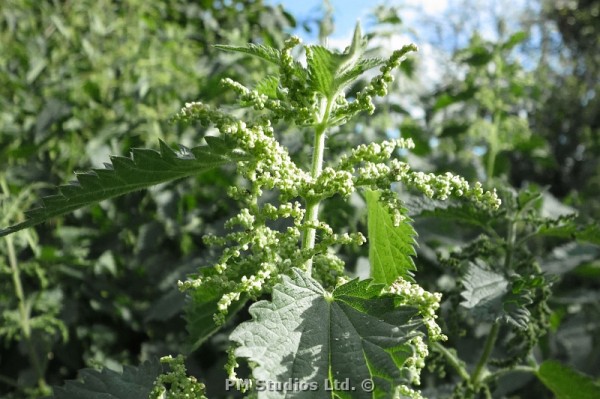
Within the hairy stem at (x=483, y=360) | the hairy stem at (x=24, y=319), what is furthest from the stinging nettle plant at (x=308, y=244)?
the hairy stem at (x=24, y=319)

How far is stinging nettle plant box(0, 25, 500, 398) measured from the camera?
1.25 m

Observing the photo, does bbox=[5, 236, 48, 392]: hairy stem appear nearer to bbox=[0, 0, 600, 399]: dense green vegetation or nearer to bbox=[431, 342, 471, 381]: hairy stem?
bbox=[0, 0, 600, 399]: dense green vegetation

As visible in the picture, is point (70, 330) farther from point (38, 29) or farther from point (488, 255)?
point (38, 29)

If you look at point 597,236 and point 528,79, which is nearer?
point 597,236

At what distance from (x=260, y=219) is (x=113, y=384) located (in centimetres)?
53

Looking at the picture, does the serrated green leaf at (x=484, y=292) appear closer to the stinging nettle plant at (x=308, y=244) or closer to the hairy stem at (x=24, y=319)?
the stinging nettle plant at (x=308, y=244)

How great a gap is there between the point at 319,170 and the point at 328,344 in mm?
378

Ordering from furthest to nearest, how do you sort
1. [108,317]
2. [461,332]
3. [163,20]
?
[163,20] < [108,317] < [461,332]

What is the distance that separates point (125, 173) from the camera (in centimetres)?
136

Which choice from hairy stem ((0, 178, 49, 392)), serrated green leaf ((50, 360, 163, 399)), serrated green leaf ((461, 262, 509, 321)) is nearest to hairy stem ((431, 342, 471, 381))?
serrated green leaf ((461, 262, 509, 321))

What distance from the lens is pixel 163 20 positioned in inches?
233

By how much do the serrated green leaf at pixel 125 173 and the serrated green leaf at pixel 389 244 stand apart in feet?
1.12

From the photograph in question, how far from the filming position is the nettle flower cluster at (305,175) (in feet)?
4.48

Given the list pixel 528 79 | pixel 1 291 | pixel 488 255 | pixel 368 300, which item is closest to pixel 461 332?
pixel 488 255
